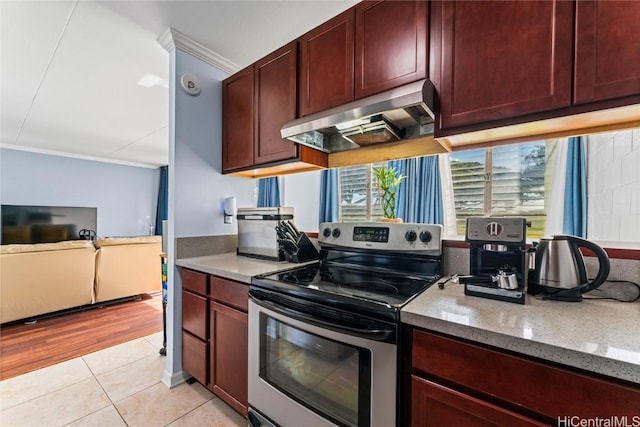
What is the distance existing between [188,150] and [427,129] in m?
1.63

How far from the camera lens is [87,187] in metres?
5.82

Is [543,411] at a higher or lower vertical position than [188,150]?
lower

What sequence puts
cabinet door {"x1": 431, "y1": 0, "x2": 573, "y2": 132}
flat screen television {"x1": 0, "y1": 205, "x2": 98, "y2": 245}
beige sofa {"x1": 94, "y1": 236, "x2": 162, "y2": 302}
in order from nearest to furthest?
cabinet door {"x1": 431, "y1": 0, "x2": 573, "y2": 132} → beige sofa {"x1": 94, "y1": 236, "x2": 162, "y2": 302} → flat screen television {"x1": 0, "y1": 205, "x2": 98, "y2": 245}

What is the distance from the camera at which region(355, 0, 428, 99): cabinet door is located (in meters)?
1.22

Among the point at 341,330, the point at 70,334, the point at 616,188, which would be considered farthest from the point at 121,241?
the point at 616,188

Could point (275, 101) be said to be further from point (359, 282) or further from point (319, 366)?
point (319, 366)

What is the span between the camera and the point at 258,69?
6.15ft

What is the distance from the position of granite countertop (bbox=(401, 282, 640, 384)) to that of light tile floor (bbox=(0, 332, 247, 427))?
138 centimetres

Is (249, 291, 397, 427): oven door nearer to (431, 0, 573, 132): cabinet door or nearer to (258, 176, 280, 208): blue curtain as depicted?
(431, 0, 573, 132): cabinet door

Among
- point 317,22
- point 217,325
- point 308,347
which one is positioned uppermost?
point 317,22

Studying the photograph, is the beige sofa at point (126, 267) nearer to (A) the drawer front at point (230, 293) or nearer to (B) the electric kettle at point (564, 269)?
(A) the drawer front at point (230, 293)

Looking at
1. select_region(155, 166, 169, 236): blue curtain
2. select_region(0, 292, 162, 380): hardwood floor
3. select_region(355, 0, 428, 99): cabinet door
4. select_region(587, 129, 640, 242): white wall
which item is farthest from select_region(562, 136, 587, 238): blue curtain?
select_region(155, 166, 169, 236): blue curtain

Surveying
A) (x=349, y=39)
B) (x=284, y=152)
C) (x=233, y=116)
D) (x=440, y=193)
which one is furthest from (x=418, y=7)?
(x=440, y=193)

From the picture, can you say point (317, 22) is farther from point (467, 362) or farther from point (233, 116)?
point (467, 362)
